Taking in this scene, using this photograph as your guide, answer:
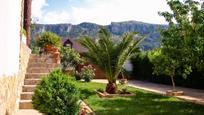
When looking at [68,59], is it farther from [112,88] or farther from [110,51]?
[112,88]

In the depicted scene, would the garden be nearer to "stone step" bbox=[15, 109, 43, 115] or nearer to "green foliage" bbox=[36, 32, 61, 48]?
"green foliage" bbox=[36, 32, 61, 48]

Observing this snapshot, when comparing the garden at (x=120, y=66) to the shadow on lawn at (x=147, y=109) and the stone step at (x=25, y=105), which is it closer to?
the shadow on lawn at (x=147, y=109)

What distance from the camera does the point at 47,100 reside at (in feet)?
27.8

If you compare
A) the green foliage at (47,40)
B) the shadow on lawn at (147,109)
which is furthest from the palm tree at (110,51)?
the shadow on lawn at (147,109)

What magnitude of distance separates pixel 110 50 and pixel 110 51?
52mm

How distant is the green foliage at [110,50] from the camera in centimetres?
1927

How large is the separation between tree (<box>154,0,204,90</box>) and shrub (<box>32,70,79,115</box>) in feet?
18.0

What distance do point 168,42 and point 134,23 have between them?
180 metres

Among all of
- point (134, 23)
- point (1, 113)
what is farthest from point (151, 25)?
point (1, 113)

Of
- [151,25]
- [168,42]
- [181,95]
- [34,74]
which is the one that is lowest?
[181,95]

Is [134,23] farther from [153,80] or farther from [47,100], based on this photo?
[47,100]

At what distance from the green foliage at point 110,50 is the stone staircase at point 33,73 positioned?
2737 mm

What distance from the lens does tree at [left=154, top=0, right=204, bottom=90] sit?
496 inches

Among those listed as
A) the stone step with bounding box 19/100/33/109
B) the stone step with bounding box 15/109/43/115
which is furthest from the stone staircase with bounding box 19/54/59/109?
the stone step with bounding box 15/109/43/115
